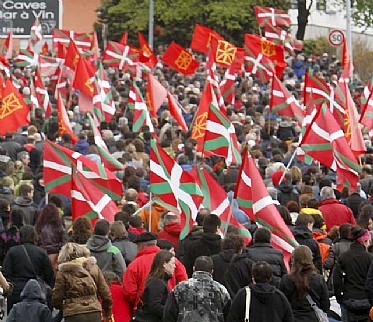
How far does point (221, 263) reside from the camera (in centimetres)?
1334

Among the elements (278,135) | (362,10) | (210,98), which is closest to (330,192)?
(210,98)

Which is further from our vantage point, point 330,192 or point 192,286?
point 330,192

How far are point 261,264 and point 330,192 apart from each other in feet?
18.3

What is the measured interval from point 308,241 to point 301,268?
6.74ft

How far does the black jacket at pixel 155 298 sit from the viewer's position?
1211 cm

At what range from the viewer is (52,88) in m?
37.4

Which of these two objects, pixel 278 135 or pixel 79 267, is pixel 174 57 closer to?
pixel 278 135

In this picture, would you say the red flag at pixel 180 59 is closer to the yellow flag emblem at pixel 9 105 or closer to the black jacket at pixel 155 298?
the yellow flag emblem at pixel 9 105

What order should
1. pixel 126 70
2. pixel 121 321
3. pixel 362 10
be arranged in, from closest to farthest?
pixel 121 321 → pixel 126 70 → pixel 362 10

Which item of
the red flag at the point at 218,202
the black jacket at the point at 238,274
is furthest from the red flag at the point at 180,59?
the black jacket at the point at 238,274

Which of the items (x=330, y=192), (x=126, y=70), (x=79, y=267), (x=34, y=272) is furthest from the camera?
(x=126, y=70)

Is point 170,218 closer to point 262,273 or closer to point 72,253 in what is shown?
point 72,253

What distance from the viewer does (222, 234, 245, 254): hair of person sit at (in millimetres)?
13141

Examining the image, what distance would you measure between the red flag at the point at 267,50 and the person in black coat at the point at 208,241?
20730 millimetres
